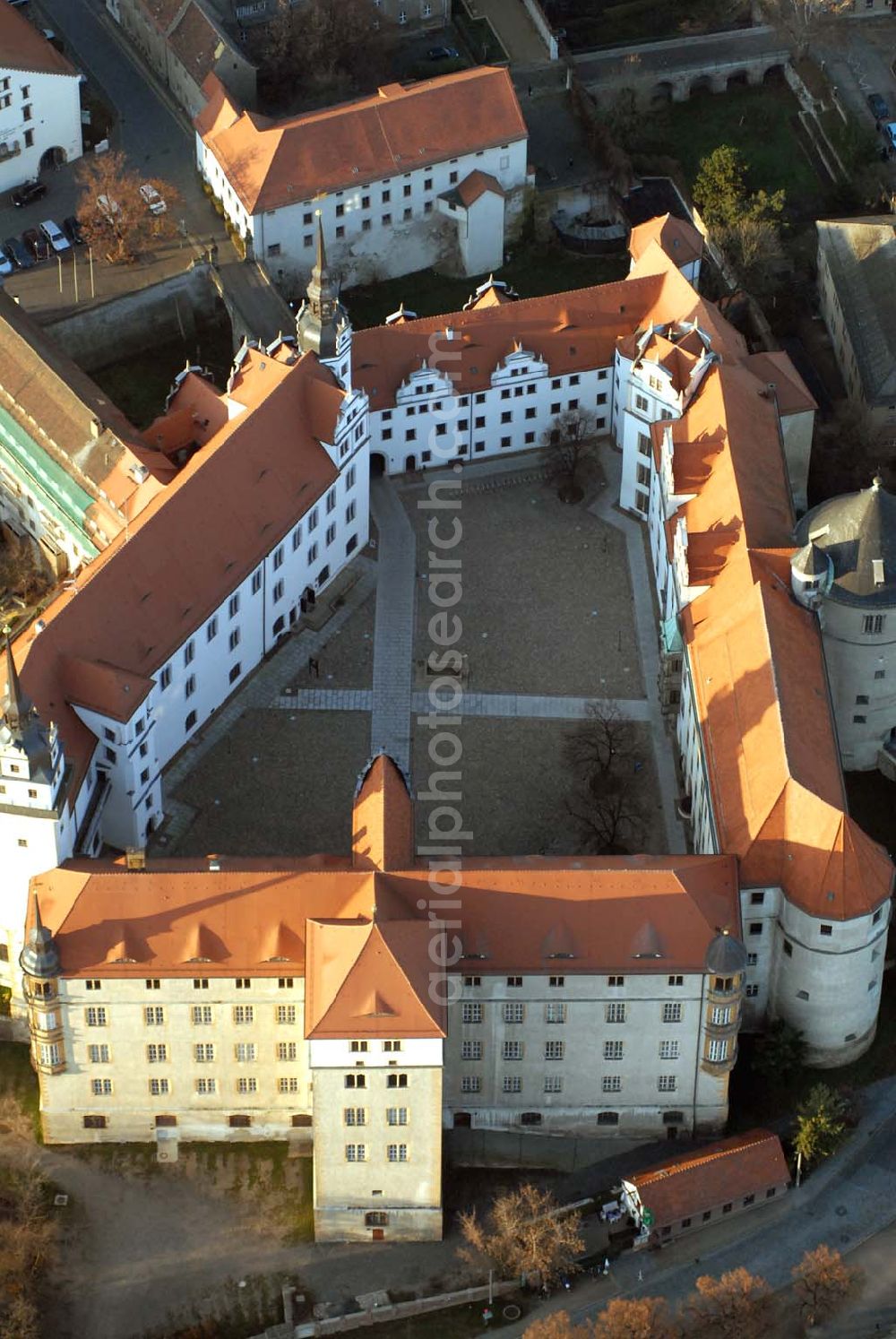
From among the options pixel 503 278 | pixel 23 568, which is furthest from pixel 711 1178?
pixel 503 278

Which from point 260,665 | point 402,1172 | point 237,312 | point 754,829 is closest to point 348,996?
point 402,1172

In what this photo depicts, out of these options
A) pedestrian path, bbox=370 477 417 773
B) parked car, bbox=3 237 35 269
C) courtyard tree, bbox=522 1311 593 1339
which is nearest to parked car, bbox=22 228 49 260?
parked car, bbox=3 237 35 269

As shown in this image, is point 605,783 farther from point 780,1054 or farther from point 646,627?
point 780,1054

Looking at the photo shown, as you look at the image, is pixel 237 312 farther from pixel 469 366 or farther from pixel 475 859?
pixel 475 859

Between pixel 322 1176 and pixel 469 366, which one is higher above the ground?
pixel 469 366

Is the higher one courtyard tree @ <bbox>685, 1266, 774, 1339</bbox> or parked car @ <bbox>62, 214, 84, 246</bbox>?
parked car @ <bbox>62, 214, 84, 246</bbox>

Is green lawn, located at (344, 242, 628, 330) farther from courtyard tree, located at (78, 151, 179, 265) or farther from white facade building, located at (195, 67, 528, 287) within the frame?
courtyard tree, located at (78, 151, 179, 265)
